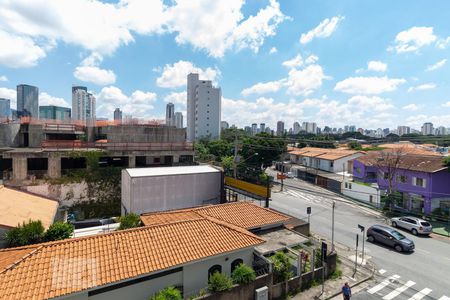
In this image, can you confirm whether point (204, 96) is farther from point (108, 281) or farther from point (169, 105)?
point (108, 281)

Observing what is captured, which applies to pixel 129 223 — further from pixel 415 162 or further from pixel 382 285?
pixel 415 162

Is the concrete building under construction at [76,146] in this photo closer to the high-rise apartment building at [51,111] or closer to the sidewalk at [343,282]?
the sidewalk at [343,282]

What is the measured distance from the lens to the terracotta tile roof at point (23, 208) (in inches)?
653

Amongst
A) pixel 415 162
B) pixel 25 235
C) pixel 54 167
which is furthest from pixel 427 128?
pixel 25 235

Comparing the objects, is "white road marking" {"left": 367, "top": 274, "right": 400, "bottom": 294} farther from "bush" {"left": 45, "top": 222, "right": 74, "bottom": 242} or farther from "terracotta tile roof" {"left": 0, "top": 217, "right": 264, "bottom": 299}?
"bush" {"left": 45, "top": 222, "right": 74, "bottom": 242}

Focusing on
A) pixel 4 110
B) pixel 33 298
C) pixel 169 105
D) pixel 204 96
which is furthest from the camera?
pixel 169 105

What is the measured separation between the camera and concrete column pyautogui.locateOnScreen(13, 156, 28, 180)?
1005 inches

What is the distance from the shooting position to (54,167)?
27172mm

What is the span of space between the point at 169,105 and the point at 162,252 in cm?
17336

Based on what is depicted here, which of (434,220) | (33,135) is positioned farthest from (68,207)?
(434,220)

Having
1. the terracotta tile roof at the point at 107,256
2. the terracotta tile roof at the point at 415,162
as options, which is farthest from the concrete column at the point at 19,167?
the terracotta tile roof at the point at 415,162

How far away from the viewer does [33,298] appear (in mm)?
9266

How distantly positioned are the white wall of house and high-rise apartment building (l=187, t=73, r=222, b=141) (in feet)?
274

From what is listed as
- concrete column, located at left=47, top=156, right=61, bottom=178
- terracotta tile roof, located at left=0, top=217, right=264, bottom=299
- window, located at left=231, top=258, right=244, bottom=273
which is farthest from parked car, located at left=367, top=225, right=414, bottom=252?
concrete column, located at left=47, top=156, right=61, bottom=178
